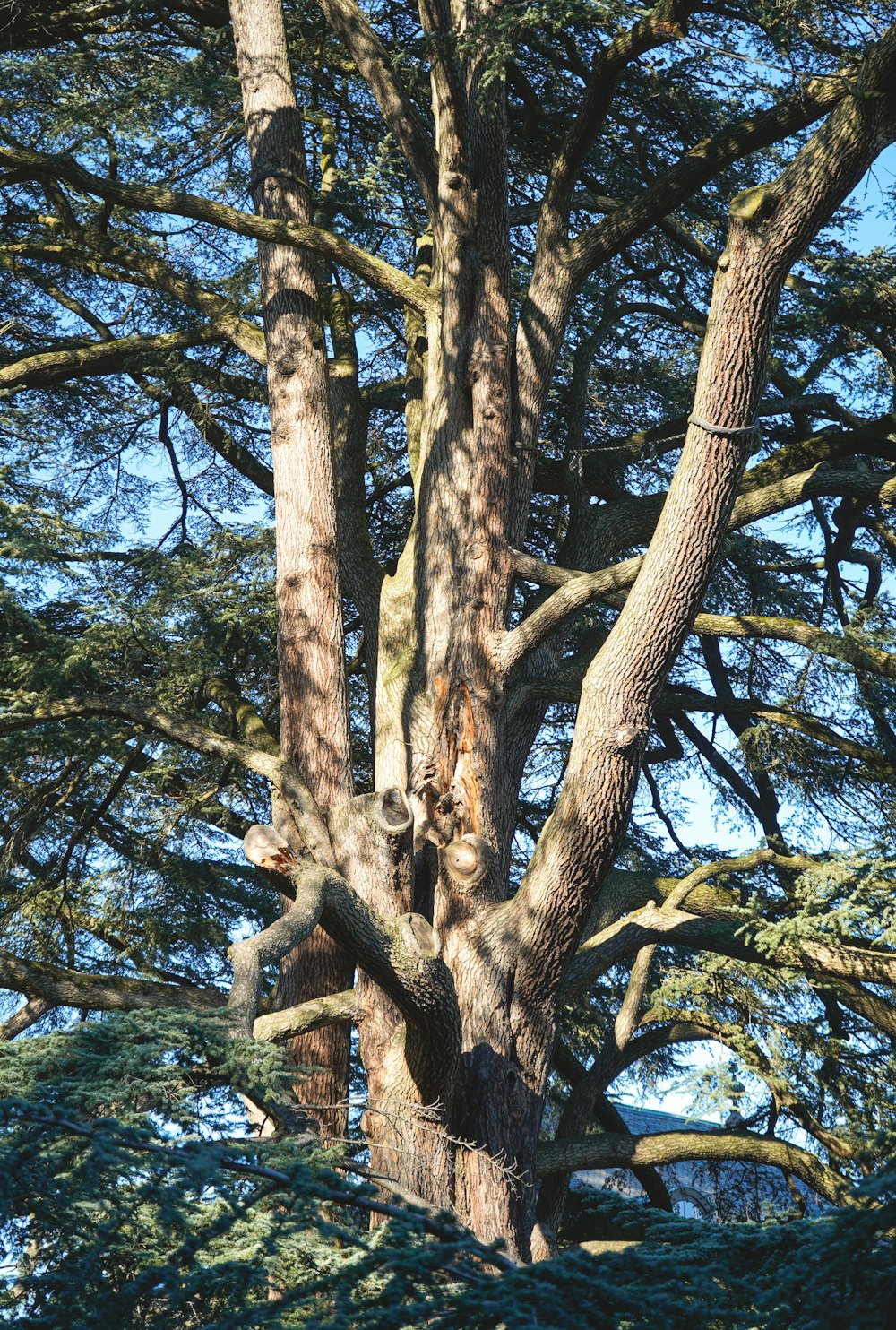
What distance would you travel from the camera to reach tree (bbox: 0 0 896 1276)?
16.9 feet

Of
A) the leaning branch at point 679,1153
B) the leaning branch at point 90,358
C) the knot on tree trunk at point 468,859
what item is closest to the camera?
the knot on tree trunk at point 468,859

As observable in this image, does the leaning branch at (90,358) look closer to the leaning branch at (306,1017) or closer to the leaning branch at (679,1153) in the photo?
the leaning branch at (306,1017)

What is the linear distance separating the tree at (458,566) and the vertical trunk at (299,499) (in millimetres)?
25

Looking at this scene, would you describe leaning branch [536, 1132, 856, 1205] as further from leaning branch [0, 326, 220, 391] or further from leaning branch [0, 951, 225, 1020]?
leaning branch [0, 326, 220, 391]

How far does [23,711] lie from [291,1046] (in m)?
2.33

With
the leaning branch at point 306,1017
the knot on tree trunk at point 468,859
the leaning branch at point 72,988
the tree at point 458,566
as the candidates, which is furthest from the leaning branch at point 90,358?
the leaning branch at point 306,1017

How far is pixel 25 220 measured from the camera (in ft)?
29.6

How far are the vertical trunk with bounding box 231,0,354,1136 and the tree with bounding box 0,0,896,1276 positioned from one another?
1.0 inches

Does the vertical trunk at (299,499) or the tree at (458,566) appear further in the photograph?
the vertical trunk at (299,499)

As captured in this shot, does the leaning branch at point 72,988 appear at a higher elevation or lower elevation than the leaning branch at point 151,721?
lower

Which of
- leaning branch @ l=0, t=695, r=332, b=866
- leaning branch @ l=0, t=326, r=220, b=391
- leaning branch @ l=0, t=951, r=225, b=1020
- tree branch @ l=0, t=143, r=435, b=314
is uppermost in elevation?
leaning branch @ l=0, t=326, r=220, b=391

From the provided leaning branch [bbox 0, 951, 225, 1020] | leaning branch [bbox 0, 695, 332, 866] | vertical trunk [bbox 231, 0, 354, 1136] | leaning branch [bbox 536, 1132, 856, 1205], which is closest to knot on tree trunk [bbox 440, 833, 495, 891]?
vertical trunk [bbox 231, 0, 354, 1136]

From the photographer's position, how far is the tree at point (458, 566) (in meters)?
5.14

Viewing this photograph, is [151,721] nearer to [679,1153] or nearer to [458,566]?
[458,566]
